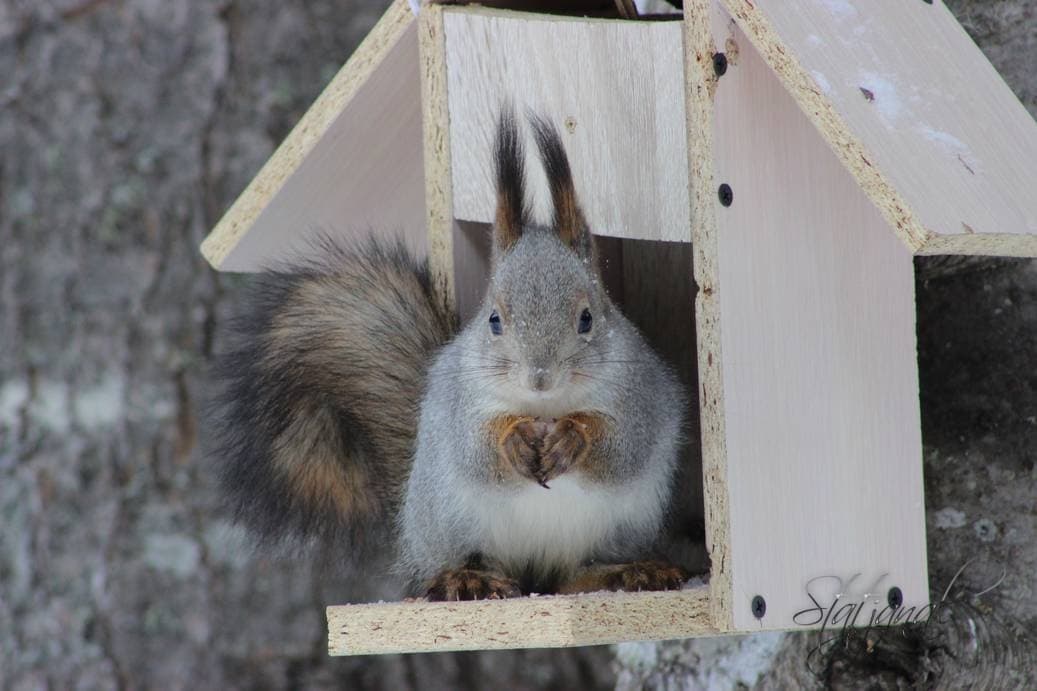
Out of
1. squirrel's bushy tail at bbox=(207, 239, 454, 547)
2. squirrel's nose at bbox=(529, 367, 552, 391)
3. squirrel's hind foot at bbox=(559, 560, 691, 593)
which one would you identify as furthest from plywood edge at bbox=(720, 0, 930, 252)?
squirrel's bushy tail at bbox=(207, 239, 454, 547)

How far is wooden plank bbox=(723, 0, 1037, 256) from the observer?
4.09 feet

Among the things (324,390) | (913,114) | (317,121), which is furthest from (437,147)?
(913,114)

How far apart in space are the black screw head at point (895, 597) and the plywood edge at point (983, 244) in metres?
0.41

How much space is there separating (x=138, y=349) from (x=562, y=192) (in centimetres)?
110

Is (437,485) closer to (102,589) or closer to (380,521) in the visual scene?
(380,521)

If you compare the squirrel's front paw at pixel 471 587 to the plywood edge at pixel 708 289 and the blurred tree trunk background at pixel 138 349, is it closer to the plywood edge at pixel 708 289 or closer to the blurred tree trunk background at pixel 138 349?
the plywood edge at pixel 708 289

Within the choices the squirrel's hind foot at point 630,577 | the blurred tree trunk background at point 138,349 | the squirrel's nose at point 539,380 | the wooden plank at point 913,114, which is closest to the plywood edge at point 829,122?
the wooden plank at point 913,114

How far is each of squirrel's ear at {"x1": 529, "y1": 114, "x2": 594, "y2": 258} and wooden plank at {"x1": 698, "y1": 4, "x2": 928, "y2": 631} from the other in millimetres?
225

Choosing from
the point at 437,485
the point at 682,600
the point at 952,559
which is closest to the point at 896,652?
the point at 952,559

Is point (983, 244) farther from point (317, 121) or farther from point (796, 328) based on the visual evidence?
point (317, 121)

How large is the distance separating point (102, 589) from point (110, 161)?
0.72 meters

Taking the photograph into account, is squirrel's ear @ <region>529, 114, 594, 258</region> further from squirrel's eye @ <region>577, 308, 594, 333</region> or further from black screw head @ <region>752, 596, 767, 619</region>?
black screw head @ <region>752, 596, 767, 619</region>

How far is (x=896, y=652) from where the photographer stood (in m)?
1.64

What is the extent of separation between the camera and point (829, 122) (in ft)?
4.24
